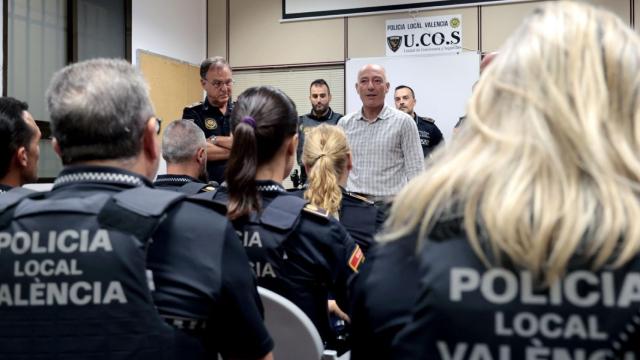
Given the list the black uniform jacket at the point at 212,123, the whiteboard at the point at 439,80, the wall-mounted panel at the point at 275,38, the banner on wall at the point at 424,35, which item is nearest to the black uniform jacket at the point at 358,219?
the black uniform jacket at the point at 212,123

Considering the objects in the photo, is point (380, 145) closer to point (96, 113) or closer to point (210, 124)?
point (210, 124)

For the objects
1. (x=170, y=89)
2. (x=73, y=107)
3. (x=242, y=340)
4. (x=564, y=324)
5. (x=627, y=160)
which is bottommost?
(x=242, y=340)

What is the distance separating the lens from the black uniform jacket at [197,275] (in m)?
1.08

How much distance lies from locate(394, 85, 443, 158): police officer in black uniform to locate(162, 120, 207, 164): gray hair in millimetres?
2773

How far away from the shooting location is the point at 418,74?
638cm

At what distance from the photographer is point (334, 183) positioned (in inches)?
92.9

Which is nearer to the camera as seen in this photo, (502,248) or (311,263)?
(502,248)

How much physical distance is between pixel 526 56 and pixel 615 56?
4.1 inches

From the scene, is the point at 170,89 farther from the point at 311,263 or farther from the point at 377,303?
the point at 377,303

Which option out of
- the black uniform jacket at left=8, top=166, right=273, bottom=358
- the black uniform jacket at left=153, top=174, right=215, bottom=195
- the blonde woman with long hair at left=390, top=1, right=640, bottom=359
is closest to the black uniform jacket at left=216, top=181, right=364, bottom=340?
the black uniform jacket at left=8, top=166, right=273, bottom=358

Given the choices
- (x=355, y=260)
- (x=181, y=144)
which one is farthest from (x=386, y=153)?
(x=355, y=260)

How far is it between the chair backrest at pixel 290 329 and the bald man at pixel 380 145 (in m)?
2.20

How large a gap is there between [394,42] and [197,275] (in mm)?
5733

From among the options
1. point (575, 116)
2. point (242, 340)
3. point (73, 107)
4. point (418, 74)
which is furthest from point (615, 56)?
point (418, 74)
